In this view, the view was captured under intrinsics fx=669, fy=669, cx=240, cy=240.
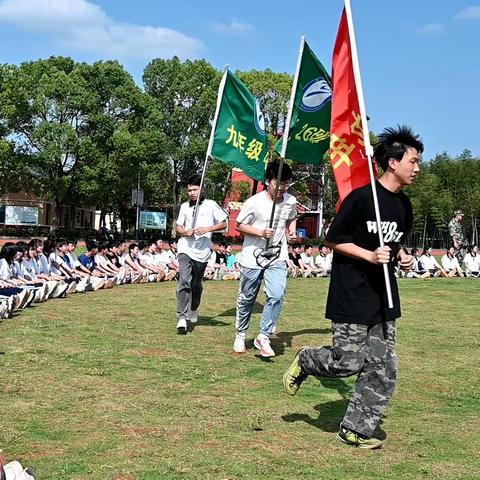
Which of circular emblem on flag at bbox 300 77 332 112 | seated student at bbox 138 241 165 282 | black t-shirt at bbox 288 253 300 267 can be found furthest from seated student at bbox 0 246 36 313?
black t-shirt at bbox 288 253 300 267

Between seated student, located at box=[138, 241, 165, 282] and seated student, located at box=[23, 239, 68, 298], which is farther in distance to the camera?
seated student, located at box=[138, 241, 165, 282]

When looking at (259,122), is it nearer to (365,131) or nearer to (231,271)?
(365,131)

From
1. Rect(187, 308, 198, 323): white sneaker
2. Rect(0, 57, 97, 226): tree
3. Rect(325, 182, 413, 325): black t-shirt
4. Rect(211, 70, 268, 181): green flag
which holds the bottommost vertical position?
Rect(187, 308, 198, 323): white sneaker

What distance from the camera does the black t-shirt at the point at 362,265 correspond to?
15.0ft

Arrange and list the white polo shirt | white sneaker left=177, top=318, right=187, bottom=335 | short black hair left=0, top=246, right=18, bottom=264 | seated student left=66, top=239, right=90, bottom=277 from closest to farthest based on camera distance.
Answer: white sneaker left=177, top=318, right=187, bottom=335, the white polo shirt, short black hair left=0, top=246, right=18, bottom=264, seated student left=66, top=239, right=90, bottom=277

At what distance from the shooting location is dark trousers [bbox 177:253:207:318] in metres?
8.92

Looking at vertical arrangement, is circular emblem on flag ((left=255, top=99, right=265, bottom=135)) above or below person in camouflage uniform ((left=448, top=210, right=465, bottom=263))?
above

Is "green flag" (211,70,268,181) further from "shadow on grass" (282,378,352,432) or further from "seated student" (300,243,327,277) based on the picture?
"seated student" (300,243,327,277)

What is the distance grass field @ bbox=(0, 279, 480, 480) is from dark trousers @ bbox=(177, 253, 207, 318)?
14.8 inches

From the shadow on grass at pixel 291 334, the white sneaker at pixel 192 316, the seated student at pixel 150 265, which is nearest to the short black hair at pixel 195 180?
the white sneaker at pixel 192 316

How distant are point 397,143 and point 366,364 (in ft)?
5.11

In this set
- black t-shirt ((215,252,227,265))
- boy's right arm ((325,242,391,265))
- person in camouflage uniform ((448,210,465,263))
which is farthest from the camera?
person in camouflage uniform ((448,210,465,263))

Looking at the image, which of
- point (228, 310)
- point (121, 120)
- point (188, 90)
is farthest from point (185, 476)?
point (188, 90)

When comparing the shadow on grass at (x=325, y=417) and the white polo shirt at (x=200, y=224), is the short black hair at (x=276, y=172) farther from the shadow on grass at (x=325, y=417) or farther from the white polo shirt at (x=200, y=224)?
the shadow on grass at (x=325, y=417)
